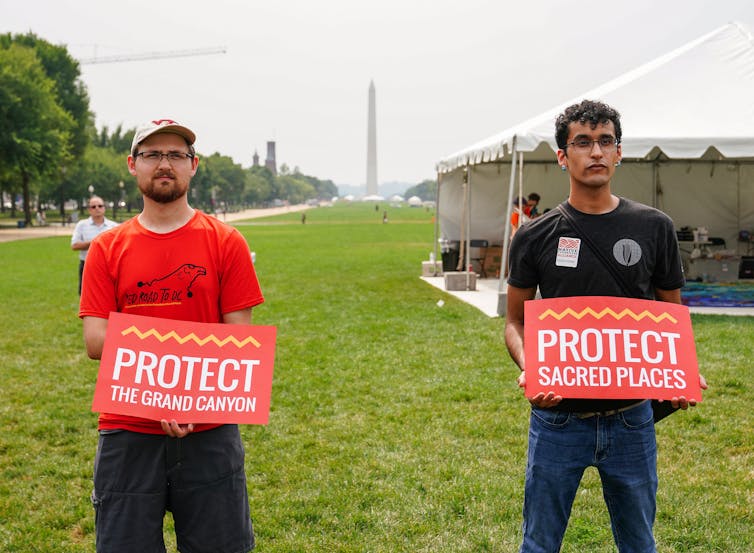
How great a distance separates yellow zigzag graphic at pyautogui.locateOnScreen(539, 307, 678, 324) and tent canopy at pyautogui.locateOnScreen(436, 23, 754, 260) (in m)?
9.46

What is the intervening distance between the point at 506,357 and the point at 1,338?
7.65 metres

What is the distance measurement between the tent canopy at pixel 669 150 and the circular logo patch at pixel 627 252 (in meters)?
9.53

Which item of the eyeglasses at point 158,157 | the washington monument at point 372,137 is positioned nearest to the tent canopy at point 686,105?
the eyeglasses at point 158,157

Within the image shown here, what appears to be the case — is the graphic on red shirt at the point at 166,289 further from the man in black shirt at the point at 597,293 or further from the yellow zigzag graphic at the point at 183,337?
the man in black shirt at the point at 597,293

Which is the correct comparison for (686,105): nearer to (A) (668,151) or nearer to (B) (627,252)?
(A) (668,151)

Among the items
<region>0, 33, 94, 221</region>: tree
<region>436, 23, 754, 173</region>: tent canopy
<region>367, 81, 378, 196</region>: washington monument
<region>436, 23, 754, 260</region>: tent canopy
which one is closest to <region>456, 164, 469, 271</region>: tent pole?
<region>436, 23, 754, 260</region>: tent canopy

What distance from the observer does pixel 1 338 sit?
10906 mm

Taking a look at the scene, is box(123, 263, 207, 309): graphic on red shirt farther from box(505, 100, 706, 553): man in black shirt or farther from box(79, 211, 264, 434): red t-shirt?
box(505, 100, 706, 553): man in black shirt

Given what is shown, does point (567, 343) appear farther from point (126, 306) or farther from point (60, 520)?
point (60, 520)

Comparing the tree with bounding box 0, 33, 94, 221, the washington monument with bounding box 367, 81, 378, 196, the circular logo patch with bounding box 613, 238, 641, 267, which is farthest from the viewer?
the washington monument with bounding box 367, 81, 378, 196

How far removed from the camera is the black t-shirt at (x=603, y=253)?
264 centimetres

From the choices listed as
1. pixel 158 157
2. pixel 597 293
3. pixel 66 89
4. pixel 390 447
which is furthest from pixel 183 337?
pixel 66 89

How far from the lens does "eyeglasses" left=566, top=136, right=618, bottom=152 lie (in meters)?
2.69

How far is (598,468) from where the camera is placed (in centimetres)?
269
